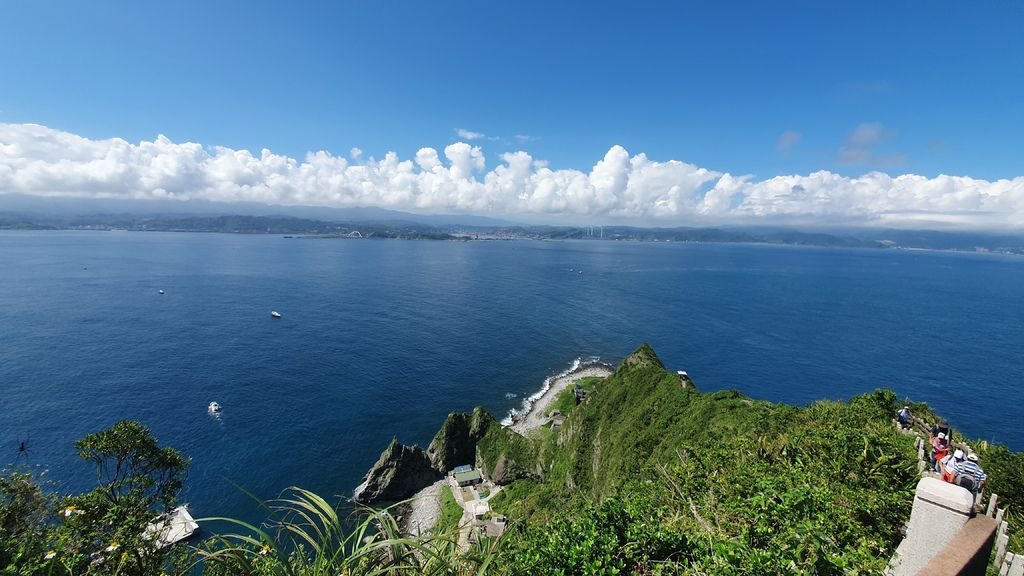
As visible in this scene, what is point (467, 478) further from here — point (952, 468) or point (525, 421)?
point (952, 468)

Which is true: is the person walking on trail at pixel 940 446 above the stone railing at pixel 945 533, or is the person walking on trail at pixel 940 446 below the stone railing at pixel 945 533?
below

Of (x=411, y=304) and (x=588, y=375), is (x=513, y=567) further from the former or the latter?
(x=411, y=304)

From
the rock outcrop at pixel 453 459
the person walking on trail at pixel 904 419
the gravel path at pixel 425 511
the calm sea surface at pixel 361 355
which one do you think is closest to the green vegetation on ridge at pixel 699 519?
the person walking on trail at pixel 904 419

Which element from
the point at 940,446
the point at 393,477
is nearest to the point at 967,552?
the point at 940,446

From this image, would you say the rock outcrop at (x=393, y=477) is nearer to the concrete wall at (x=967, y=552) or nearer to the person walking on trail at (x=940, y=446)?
the person walking on trail at (x=940, y=446)

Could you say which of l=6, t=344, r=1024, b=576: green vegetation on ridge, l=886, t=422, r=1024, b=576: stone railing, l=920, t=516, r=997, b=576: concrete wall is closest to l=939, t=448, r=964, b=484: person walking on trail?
l=6, t=344, r=1024, b=576: green vegetation on ridge

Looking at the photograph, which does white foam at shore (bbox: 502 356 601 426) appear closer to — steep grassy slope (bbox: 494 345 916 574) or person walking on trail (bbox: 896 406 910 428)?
steep grassy slope (bbox: 494 345 916 574)
